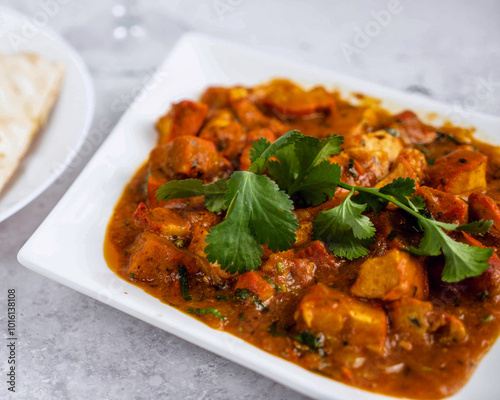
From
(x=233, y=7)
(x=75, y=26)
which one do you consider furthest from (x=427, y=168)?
(x=75, y=26)

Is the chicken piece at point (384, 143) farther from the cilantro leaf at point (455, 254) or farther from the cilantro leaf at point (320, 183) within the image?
the cilantro leaf at point (455, 254)

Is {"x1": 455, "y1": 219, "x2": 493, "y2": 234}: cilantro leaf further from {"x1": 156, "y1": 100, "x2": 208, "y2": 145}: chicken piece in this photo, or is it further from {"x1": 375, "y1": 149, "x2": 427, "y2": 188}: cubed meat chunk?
{"x1": 156, "y1": 100, "x2": 208, "y2": 145}: chicken piece

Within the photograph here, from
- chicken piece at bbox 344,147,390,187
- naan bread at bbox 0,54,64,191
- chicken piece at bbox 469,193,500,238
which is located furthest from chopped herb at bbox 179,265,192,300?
chicken piece at bbox 469,193,500,238

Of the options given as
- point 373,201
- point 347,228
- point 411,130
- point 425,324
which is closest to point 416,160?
point 411,130

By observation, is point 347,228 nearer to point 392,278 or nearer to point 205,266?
point 392,278

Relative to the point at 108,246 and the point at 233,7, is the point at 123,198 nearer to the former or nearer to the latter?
the point at 108,246

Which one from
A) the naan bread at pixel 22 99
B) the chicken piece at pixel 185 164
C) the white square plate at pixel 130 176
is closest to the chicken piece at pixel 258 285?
the white square plate at pixel 130 176
